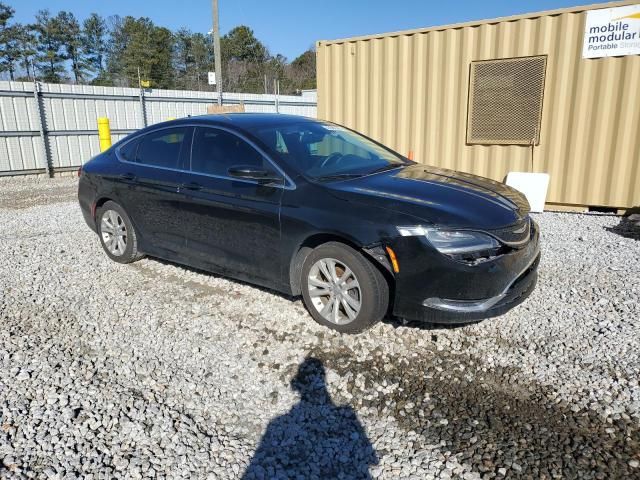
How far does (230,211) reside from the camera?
4.04 meters

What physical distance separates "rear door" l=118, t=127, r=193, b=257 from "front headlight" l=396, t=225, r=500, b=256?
2374 millimetres

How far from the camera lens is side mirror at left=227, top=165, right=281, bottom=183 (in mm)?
3744

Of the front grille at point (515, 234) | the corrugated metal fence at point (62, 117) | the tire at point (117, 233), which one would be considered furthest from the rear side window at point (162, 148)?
the corrugated metal fence at point (62, 117)

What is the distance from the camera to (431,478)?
222 centimetres

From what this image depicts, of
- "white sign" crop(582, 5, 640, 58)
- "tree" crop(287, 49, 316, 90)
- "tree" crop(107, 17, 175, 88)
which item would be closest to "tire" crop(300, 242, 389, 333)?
"white sign" crop(582, 5, 640, 58)

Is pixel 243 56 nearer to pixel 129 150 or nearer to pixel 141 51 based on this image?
pixel 141 51

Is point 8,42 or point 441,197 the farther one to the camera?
Result: point 8,42

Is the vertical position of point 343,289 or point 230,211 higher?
point 230,211

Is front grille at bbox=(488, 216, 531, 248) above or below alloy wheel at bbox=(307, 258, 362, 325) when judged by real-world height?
above

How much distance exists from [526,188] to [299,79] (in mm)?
43624

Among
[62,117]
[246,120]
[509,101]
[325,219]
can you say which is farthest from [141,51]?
[325,219]

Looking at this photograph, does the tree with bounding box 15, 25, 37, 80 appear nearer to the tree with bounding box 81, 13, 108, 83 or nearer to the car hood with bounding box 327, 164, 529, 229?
the tree with bounding box 81, 13, 108, 83

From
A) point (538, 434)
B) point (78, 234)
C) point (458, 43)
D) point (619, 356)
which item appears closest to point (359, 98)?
point (458, 43)

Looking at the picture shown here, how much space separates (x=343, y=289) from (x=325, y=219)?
53 cm
